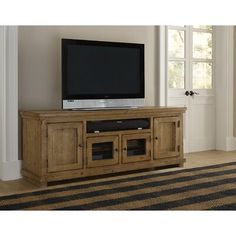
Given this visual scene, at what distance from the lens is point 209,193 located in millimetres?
3004

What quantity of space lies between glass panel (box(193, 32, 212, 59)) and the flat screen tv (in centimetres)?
143

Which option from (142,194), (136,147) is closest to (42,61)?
(136,147)

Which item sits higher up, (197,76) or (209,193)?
(197,76)

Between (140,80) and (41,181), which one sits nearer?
(41,181)

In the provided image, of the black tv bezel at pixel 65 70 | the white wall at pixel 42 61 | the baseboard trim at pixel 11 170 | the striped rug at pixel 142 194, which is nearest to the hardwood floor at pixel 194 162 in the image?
the baseboard trim at pixel 11 170

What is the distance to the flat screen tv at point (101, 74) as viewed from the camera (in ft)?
11.9

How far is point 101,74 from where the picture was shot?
149 inches

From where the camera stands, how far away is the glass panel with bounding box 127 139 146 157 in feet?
12.5

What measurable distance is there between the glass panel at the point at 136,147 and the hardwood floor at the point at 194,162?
652mm

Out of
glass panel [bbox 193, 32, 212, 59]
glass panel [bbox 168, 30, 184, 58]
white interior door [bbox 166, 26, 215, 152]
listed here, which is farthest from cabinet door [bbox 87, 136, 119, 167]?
glass panel [bbox 193, 32, 212, 59]

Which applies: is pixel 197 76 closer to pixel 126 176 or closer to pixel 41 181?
pixel 126 176
